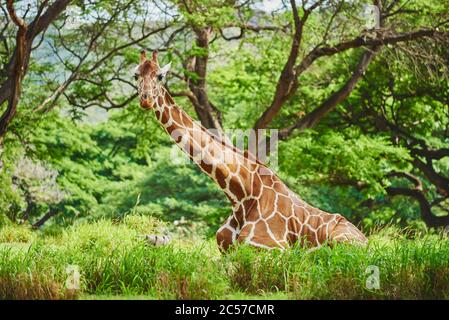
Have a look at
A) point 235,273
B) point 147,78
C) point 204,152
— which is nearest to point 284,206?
point 204,152

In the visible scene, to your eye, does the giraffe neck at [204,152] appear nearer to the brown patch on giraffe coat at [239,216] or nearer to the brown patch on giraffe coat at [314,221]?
the brown patch on giraffe coat at [239,216]

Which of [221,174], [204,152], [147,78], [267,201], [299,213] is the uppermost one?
[147,78]

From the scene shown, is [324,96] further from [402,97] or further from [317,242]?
[317,242]

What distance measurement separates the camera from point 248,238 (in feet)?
26.3

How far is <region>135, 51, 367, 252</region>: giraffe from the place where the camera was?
8.25m

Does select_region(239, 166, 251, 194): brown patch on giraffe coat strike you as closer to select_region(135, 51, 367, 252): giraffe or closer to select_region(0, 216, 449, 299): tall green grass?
select_region(135, 51, 367, 252): giraffe

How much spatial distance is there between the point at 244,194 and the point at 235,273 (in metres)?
1.56

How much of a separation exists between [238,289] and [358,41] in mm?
9048

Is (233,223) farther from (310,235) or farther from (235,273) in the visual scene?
(235,273)

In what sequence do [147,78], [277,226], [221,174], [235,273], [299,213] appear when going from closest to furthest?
[235,273] → [147,78] → [277,226] → [221,174] → [299,213]

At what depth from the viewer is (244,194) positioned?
8.45 m

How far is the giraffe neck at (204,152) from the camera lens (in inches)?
330

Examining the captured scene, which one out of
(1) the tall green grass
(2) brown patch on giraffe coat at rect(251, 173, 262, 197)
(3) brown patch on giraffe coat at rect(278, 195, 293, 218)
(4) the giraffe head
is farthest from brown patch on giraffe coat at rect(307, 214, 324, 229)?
(4) the giraffe head
